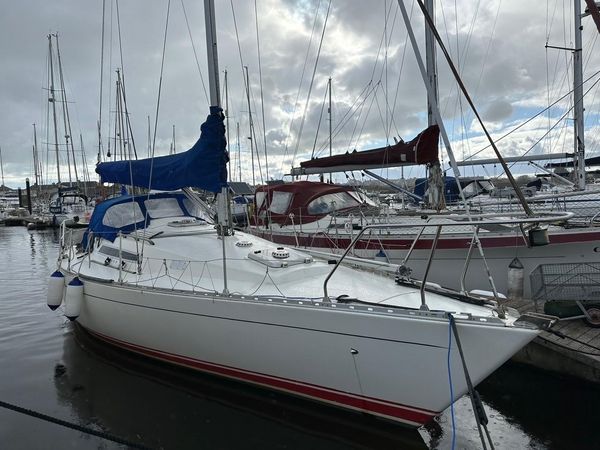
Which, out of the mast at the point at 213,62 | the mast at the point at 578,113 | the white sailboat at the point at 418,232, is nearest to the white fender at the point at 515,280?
the white sailboat at the point at 418,232

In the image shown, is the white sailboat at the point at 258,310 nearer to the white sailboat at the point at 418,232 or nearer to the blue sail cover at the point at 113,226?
the blue sail cover at the point at 113,226

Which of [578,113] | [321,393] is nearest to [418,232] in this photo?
[321,393]

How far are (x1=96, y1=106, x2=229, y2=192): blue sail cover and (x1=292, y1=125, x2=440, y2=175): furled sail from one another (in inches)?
156

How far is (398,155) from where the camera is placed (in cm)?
837

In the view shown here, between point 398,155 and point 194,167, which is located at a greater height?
point 398,155

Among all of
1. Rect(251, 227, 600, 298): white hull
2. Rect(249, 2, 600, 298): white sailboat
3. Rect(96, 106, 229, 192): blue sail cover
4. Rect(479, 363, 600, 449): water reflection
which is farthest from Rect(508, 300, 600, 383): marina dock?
Rect(96, 106, 229, 192): blue sail cover

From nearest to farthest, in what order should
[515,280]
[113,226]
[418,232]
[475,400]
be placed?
1. [475,400]
2. [113,226]
3. [515,280]
4. [418,232]

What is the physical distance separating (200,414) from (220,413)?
0.21m

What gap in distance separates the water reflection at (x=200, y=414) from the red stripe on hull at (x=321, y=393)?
0.31 meters

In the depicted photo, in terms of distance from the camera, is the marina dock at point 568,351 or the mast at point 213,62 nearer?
the marina dock at point 568,351

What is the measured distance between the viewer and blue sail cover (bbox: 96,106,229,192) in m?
5.39

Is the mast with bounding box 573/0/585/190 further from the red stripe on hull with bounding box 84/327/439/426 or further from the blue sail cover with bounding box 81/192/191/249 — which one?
the blue sail cover with bounding box 81/192/191/249

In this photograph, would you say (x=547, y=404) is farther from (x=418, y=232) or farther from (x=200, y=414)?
(x=200, y=414)

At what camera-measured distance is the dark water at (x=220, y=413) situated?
408 centimetres
